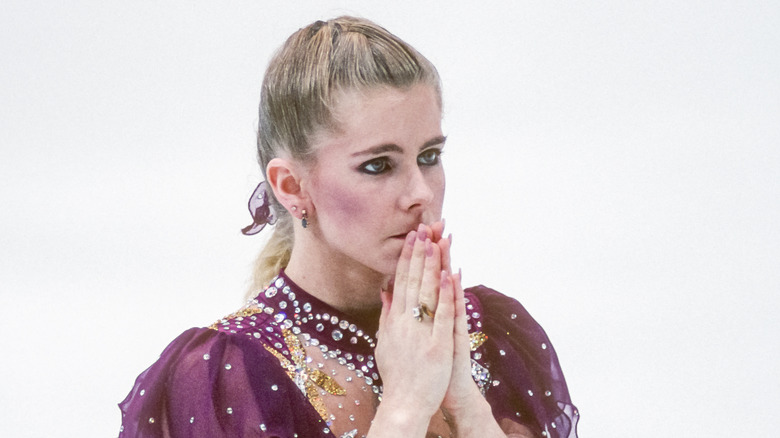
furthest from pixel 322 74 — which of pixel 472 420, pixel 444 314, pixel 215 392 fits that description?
pixel 472 420

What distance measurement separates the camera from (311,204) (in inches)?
101

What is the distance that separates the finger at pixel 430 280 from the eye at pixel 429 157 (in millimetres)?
194

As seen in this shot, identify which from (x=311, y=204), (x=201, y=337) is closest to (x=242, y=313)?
(x=201, y=337)

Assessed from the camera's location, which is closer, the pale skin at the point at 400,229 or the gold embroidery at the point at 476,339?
the pale skin at the point at 400,229

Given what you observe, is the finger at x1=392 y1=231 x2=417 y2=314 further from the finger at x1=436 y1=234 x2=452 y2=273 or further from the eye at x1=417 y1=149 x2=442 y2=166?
the eye at x1=417 y1=149 x2=442 y2=166

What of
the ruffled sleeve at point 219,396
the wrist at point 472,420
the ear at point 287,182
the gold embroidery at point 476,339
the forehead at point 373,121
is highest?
the forehead at point 373,121

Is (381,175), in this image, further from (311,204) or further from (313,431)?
(313,431)

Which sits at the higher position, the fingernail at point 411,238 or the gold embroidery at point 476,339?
the fingernail at point 411,238

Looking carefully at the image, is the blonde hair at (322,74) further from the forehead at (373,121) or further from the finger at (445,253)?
the finger at (445,253)

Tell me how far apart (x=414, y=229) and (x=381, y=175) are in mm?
157

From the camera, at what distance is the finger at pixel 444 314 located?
8.09 ft

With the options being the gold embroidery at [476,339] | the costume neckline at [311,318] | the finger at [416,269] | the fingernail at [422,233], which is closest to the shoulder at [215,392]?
the costume neckline at [311,318]

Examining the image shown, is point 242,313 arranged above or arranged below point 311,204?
below

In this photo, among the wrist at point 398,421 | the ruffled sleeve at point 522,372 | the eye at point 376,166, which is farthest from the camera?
the ruffled sleeve at point 522,372
